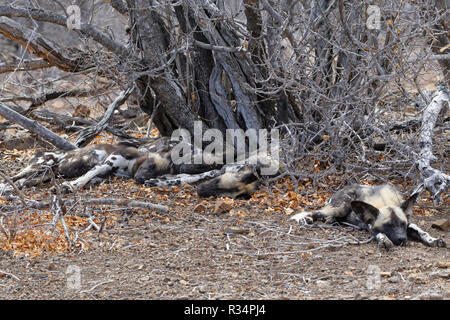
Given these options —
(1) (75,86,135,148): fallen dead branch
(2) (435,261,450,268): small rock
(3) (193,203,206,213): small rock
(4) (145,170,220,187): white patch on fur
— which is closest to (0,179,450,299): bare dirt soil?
(2) (435,261,450,268): small rock

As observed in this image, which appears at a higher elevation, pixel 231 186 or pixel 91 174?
pixel 91 174

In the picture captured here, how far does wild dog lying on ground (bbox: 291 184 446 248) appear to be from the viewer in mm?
4825

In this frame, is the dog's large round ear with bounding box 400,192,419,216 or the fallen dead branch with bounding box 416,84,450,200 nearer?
the dog's large round ear with bounding box 400,192,419,216

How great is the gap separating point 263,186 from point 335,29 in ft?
6.13

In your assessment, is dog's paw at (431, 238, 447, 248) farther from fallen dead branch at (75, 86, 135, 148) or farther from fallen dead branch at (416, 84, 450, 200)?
fallen dead branch at (75, 86, 135, 148)

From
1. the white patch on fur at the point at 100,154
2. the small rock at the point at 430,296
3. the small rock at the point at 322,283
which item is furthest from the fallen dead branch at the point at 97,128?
the small rock at the point at 430,296

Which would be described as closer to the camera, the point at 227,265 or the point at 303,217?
the point at 227,265

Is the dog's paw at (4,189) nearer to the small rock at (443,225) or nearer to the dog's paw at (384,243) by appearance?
the dog's paw at (384,243)

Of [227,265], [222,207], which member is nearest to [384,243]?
[227,265]

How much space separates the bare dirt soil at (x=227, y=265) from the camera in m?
3.98

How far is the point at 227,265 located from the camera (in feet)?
14.8

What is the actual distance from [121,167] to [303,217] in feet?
9.12

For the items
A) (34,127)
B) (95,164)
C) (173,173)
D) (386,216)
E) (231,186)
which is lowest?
(386,216)

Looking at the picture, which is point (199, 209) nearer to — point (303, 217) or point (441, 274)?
point (303, 217)
